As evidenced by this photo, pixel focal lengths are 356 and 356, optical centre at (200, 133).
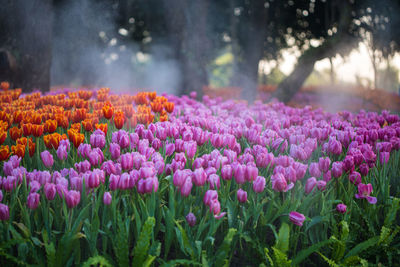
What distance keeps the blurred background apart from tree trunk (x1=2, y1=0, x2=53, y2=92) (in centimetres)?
2

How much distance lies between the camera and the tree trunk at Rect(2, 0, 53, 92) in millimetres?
6910

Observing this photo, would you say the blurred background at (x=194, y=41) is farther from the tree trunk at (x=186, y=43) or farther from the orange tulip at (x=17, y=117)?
the orange tulip at (x=17, y=117)

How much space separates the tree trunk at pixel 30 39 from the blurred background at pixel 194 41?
0.7 inches

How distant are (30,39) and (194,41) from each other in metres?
3.77

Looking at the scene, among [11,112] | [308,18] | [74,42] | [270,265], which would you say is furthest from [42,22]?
[308,18]

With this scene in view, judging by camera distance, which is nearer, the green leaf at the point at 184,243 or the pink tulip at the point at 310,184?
the green leaf at the point at 184,243

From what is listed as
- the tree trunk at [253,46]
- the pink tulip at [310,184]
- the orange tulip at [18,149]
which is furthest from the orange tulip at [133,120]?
the tree trunk at [253,46]

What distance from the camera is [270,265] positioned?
77.9 inches

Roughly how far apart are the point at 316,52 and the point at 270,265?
284 inches

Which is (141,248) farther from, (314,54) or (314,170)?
(314,54)

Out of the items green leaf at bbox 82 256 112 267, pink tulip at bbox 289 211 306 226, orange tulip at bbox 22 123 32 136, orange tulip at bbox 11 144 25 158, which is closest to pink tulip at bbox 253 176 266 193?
pink tulip at bbox 289 211 306 226

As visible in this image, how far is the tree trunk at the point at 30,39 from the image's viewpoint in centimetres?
691

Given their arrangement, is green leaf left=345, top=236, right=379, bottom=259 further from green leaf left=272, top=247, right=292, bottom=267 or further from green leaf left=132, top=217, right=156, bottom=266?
green leaf left=132, top=217, right=156, bottom=266

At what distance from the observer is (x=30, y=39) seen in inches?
279
